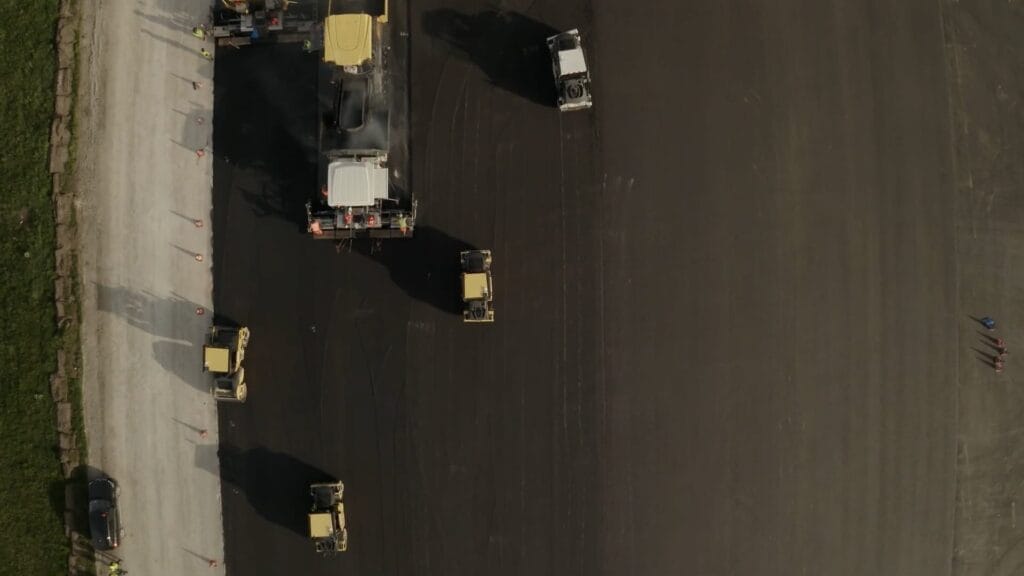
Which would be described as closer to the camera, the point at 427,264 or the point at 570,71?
the point at 570,71

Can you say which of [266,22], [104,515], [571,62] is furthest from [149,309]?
[571,62]

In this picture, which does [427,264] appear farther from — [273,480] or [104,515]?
[104,515]

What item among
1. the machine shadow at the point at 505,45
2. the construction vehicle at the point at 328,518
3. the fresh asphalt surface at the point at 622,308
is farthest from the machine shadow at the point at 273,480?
the machine shadow at the point at 505,45

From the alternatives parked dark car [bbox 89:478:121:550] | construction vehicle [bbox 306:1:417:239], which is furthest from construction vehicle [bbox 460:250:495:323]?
parked dark car [bbox 89:478:121:550]

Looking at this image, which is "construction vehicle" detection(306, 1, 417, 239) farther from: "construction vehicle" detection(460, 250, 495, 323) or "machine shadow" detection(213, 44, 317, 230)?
"construction vehicle" detection(460, 250, 495, 323)

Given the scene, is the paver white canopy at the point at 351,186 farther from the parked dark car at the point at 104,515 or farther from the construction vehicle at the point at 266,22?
the parked dark car at the point at 104,515

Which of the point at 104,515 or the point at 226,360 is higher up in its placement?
the point at 226,360
